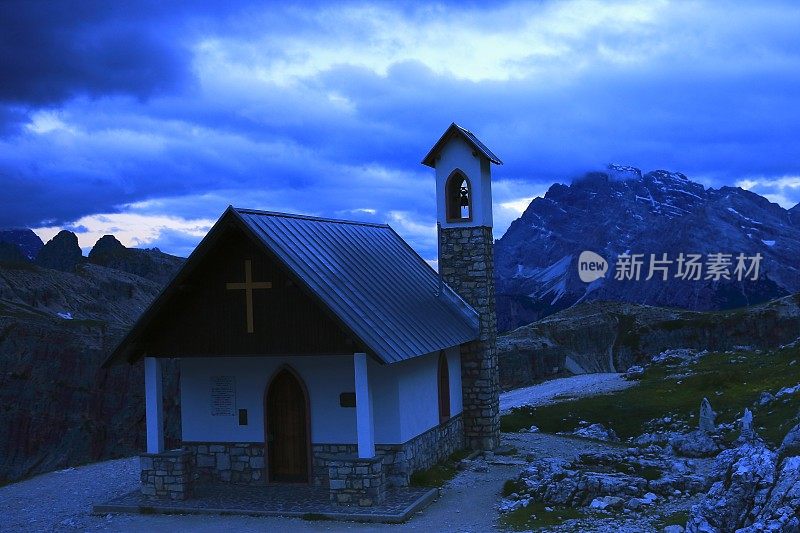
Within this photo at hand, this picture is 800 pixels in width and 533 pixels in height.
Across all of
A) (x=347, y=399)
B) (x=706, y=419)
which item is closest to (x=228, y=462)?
(x=347, y=399)

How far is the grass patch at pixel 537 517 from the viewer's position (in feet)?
53.4

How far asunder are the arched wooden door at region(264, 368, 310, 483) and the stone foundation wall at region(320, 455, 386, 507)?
2422 millimetres

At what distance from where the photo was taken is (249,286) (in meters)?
19.1

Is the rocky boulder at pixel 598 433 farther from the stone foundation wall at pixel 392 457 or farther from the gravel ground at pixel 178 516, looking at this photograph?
the stone foundation wall at pixel 392 457

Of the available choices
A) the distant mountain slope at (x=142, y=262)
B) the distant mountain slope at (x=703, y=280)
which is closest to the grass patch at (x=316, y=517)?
the distant mountain slope at (x=142, y=262)

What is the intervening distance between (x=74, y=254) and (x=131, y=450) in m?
86.7

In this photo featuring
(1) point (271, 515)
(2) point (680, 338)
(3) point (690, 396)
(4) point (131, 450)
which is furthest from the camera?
(2) point (680, 338)

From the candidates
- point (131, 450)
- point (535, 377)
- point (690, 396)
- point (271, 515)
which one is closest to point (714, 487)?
point (271, 515)

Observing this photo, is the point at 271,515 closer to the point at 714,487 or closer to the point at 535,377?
the point at 714,487

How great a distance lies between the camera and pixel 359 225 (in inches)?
992

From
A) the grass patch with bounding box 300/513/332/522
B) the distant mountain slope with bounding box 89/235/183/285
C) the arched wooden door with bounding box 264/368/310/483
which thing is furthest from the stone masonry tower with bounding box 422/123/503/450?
the distant mountain slope with bounding box 89/235/183/285

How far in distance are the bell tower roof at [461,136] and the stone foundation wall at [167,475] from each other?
11072 mm

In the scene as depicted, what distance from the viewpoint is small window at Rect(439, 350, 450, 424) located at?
76.1 feet

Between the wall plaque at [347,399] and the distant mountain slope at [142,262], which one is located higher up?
the distant mountain slope at [142,262]
